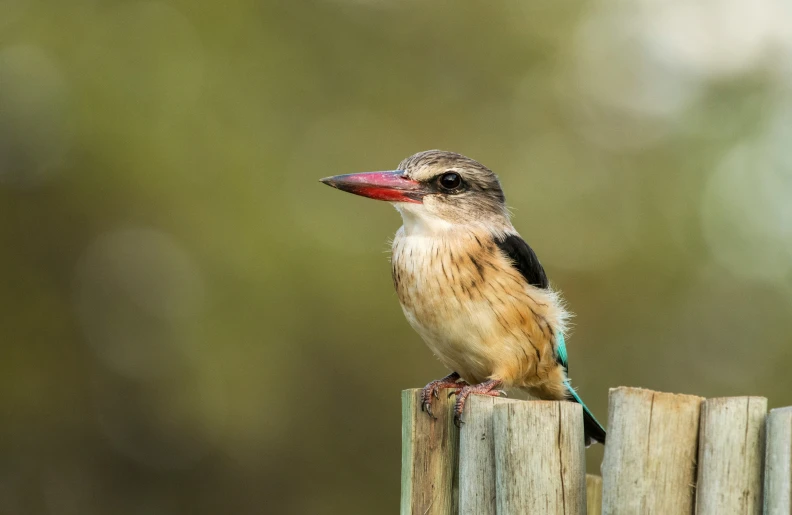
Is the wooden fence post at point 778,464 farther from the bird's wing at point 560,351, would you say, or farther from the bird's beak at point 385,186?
the bird's beak at point 385,186

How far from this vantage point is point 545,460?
2.68 meters

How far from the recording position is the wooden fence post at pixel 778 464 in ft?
7.32

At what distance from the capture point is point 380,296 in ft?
28.6

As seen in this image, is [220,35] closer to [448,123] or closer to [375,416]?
[448,123]

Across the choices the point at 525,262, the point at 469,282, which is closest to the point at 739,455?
the point at 469,282

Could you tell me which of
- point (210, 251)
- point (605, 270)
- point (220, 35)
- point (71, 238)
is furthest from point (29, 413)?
point (605, 270)

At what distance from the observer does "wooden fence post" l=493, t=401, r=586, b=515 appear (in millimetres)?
2678

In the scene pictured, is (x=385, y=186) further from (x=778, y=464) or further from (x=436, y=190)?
(x=778, y=464)

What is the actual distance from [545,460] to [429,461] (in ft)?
1.82

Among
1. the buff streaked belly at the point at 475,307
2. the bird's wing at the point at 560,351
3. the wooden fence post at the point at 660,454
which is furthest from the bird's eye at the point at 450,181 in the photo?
the wooden fence post at the point at 660,454

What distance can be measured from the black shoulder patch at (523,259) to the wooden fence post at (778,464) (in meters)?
1.95

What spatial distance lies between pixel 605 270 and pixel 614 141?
1.41 m

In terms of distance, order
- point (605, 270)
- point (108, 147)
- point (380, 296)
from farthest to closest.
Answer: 1. point (605, 270)
2. point (380, 296)
3. point (108, 147)

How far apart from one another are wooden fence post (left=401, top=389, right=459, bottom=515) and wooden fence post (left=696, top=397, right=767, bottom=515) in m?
0.97
